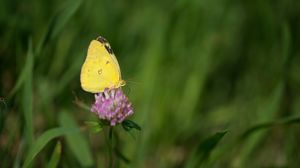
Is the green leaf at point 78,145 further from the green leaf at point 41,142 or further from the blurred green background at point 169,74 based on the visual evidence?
the green leaf at point 41,142

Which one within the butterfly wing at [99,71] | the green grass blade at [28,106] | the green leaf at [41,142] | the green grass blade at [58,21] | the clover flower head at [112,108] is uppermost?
the green grass blade at [58,21]

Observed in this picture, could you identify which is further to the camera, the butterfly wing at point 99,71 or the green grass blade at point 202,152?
the butterfly wing at point 99,71

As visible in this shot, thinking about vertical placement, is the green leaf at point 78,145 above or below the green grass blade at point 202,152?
above

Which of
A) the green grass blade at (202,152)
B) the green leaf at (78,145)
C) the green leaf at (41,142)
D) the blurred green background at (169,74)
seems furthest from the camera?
the blurred green background at (169,74)

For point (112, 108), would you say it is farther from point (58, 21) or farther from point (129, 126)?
point (58, 21)

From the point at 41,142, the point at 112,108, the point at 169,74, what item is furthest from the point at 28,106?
the point at 169,74

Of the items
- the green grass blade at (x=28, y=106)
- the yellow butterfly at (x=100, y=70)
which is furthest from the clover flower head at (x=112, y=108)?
the green grass blade at (x=28, y=106)

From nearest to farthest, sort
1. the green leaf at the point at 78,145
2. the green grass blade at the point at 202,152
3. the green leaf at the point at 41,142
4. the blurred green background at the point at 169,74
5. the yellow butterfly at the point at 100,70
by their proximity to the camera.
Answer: the green leaf at the point at 41,142 → the green grass blade at the point at 202,152 → the yellow butterfly at the point at 100,70 → the green leaf at the point at 78,145 → the blurred green background at the point at 169,74

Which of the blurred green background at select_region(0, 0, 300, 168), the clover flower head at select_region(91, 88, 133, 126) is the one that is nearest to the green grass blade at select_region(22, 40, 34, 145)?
the blurred green background at select_region(0, 0, 300, 168)
